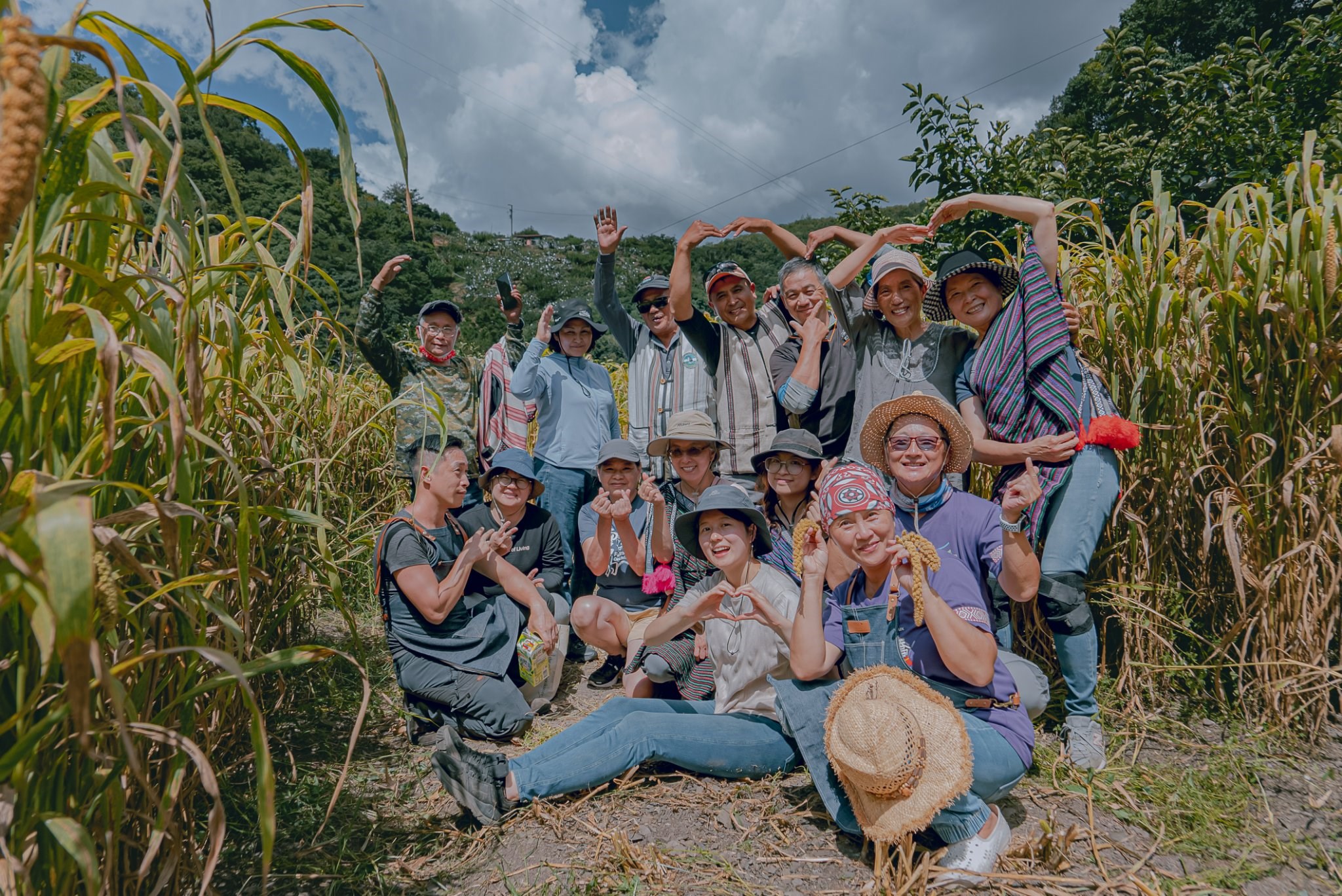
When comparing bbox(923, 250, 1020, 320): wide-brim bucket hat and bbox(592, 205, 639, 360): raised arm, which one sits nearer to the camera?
bbox(923, 250, 1020, 320): wide-brim bucket hat

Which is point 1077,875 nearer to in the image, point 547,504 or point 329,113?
point 329,113

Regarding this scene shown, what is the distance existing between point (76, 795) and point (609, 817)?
1.45 metres

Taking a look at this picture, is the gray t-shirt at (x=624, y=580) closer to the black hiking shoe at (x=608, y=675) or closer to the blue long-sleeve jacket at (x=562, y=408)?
the black hiking shoe at (x=608, y=675)

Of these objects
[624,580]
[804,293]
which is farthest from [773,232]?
[624,580]

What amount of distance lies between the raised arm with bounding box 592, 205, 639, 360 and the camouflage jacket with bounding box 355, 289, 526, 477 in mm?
1022

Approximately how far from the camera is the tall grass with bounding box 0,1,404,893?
76 centimetres

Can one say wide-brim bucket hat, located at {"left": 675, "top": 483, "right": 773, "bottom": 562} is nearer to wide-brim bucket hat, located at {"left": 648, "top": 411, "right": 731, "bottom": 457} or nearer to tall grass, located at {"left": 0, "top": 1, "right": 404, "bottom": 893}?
wide-brim bucket hat, located at {"left": 648, "top": 411, "right": 731, "bottom": 457}

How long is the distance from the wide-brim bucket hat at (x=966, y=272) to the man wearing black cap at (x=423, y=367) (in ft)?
8.24

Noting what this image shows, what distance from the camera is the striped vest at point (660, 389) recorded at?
3.57 metres

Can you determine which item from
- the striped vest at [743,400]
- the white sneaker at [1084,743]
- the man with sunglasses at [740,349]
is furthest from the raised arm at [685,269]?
the white sneaker at [1084,743]

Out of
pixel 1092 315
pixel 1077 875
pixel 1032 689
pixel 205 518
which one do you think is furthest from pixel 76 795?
pixel 1092 315

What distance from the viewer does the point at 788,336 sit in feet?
11.8

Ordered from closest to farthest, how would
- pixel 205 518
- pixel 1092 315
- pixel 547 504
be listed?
pixel 205 518
pixel 1092 315
pixel 547 504

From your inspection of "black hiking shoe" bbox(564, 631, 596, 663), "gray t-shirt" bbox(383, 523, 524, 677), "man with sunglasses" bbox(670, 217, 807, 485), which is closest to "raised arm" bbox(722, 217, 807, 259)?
"man with sunglasses" bbox(670, 217, 807, 485)
